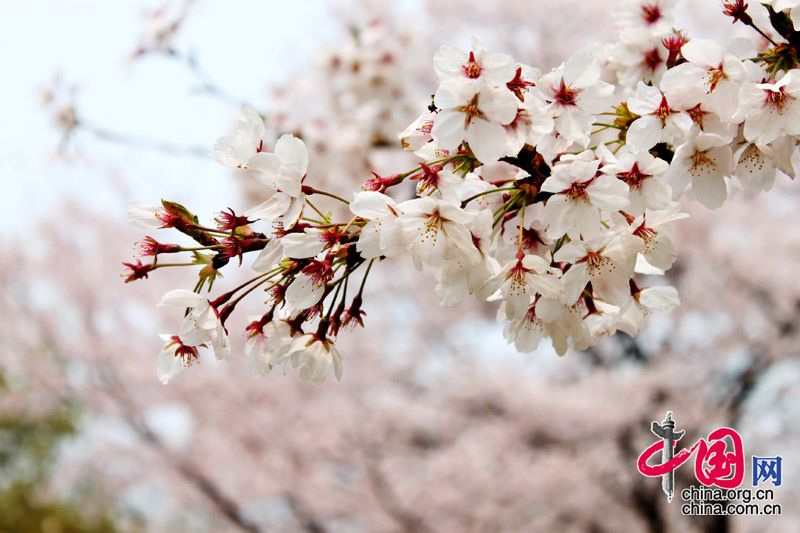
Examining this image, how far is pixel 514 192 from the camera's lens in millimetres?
811

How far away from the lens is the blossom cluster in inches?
29.8

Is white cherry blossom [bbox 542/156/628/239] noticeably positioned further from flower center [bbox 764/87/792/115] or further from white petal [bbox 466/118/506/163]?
flower center [bbox 764/87/792/115]

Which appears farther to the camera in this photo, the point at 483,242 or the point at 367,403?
the point at 367,403

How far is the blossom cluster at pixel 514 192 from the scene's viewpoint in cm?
76

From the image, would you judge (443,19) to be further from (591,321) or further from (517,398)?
(591,321)

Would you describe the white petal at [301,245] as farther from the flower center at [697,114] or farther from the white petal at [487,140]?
the flower center at [697,114]

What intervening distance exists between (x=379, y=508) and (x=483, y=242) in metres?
5.15

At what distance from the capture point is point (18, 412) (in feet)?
25.2

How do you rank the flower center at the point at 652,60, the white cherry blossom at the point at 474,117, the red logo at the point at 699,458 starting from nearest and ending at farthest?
the white cherry blossom at the point at 474,117 → the flower center at the point at 652,60 → the red logo at the point at 699,458

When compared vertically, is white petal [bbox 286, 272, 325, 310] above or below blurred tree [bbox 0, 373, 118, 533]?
below

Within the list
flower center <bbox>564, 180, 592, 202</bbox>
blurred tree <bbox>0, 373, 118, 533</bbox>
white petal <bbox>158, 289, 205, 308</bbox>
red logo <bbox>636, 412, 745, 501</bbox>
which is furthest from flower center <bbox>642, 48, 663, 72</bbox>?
blurred tree <bbox>0, 373, 118, 533</bbox>

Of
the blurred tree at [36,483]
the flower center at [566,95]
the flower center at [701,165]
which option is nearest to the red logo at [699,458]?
the flower center at [701,165]

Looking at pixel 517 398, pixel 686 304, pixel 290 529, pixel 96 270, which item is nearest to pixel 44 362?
pixel 96 270

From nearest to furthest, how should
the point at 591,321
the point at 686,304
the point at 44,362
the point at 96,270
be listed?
the point at 591,321 < the point at 686,304 < the point at 44,362 < the point at 96,270
